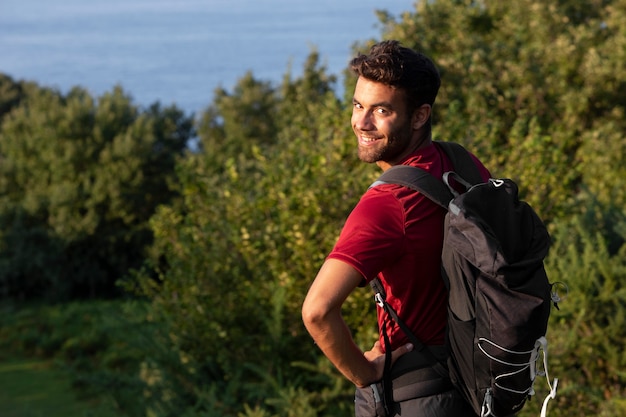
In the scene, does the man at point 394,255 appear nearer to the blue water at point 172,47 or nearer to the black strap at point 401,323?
the black strap at point 401,323

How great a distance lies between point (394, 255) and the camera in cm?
258

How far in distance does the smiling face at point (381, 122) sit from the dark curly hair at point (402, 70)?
0.08 feet

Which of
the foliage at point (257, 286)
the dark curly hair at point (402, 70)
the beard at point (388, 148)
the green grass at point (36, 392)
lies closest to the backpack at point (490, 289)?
the beard at point (388, 148)

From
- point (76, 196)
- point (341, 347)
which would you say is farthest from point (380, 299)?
point (76, 196)

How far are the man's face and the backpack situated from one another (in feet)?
0.40

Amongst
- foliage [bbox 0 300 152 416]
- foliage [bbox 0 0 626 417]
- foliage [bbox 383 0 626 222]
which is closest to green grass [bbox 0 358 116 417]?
foliage [bbox 0 300 152 416]

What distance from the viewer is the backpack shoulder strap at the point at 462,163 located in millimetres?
2855

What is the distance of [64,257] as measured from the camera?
19.6 meters

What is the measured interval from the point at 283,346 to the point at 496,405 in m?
4.37

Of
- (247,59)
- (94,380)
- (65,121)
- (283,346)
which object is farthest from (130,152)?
(247,59)

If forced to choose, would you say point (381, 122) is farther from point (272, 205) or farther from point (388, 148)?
point (272, 205)

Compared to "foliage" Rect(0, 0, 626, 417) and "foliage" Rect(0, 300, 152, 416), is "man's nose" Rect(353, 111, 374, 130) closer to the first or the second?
"foliage" Rect(0, 0, 626, 417)

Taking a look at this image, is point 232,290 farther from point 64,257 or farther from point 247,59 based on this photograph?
point 247,59

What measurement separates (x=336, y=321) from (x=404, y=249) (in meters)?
0.28
